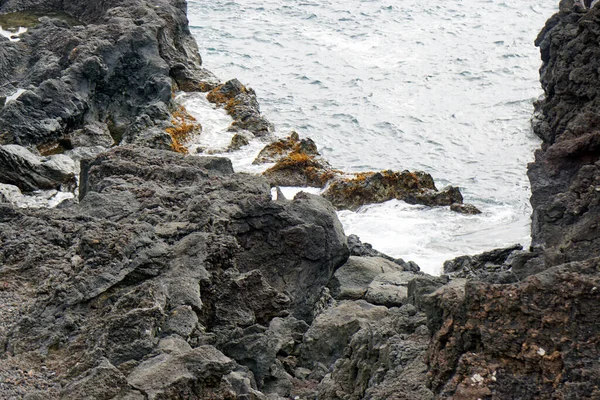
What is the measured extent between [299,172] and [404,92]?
8.42 m

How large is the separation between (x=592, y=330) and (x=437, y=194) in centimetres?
1268

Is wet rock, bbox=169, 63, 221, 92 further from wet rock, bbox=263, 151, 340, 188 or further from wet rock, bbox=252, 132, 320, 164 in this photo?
wet rock, bbox=263, 151, 340, 188

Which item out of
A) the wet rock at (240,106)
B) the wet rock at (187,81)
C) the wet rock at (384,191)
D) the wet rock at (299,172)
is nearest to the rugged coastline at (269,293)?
the wet rock at (384,191)

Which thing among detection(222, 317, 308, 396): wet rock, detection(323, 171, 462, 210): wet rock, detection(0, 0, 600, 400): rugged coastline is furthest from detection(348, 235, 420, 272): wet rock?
detection(222, 317, 308, 396): wet rock

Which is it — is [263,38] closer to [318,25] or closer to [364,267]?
[318,25]

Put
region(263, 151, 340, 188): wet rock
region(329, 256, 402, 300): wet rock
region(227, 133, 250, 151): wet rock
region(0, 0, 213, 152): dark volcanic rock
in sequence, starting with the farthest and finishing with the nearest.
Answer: region(227, 133, 250, 151): wet rock → region(263, 151, 340, 188): wet rock → region(0, 0, 213, 152): dark volcanic rock → region(329, 256, 402, 300): wet rock

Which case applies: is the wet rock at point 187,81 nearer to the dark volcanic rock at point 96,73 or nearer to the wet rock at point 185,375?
the dark volcanic rock at point 96,73

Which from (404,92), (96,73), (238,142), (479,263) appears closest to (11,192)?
(96,73)

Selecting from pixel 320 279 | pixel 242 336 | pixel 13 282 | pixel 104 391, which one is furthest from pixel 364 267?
pixel 104 391

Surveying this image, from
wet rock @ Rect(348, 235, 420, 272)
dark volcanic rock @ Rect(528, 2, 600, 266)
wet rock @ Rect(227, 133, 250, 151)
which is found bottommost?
wet rock @ Rect(227, 133, 250, 151)

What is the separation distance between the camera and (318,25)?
31344mm

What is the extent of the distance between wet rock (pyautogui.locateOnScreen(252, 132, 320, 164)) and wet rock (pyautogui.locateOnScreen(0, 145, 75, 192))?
4.83 metres

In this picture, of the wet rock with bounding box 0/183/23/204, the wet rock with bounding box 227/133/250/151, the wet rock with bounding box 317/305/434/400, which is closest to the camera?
the wet rock with bounding box 317/305/434/400

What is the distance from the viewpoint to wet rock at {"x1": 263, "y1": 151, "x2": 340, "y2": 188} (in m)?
18.2
